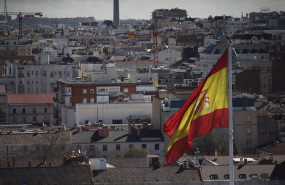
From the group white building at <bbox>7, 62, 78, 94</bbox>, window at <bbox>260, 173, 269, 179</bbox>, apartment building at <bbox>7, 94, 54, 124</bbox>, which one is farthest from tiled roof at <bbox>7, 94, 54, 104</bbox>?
window at <bbox>260, 173, 269, 179</bbox>

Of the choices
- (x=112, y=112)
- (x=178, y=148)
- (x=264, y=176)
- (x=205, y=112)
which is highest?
(x=205, y=112)

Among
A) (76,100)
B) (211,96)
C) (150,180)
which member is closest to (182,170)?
(150,180)

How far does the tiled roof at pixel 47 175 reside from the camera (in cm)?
4547

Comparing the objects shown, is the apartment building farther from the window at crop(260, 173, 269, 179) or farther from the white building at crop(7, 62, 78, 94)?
the window at crop(260, 173, 269, 179)

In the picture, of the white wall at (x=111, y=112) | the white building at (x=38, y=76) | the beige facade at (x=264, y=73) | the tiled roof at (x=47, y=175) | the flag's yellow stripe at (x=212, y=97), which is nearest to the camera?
the flag's yellow stripe at (x=212, y=97)

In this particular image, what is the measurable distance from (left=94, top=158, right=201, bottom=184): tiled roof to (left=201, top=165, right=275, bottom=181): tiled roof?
1.28 ft

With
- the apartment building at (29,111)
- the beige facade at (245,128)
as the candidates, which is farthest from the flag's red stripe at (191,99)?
the apartment building at (29,111)

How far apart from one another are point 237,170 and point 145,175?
3552 mm

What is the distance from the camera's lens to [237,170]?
161 ft

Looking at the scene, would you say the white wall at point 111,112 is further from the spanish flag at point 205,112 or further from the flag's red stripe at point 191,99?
→ the spanish flag at point 205,112

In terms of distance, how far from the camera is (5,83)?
105000 mm

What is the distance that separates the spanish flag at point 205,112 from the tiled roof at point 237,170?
22811mm

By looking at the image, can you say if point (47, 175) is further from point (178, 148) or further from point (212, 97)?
point (212, 97)

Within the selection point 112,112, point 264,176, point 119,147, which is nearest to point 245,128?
point 119,147
